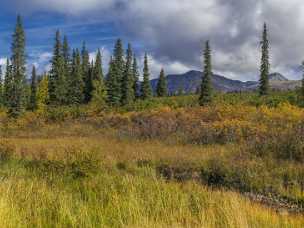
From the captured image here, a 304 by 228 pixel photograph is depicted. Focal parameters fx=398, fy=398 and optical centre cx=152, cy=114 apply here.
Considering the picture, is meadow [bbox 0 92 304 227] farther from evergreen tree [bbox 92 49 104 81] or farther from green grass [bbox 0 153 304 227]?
evergreen tree [bbox 92 49 104 81]

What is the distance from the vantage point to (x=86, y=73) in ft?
235

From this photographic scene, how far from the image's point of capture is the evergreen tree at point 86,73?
224 feet

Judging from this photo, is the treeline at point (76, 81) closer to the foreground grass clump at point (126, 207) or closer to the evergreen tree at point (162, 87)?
the evergreen tree at point (162, 87)

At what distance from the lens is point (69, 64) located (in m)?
68.6

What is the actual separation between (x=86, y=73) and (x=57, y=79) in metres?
10.7

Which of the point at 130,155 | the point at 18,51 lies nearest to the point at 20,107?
the point at 18,51

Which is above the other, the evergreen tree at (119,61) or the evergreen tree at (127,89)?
the evergreen tree at (119,61)

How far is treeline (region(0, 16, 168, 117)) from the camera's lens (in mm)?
51375

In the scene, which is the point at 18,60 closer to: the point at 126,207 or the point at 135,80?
→ the point at 135,80

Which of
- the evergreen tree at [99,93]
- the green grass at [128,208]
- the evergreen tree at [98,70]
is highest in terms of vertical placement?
the evergreen tree at [98,70]

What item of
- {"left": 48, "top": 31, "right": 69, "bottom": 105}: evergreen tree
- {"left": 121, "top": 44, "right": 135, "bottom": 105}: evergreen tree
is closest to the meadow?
{"left": 121, "top": 44, "right": 135, "bottom": 105}: evergreen tree

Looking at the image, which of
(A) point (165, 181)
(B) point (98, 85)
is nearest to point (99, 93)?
(B) point (98, 85)

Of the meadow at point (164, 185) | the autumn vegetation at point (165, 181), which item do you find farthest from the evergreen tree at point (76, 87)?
the meadow at point (164, 185)

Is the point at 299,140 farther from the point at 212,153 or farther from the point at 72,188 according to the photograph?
the point at 72,188
